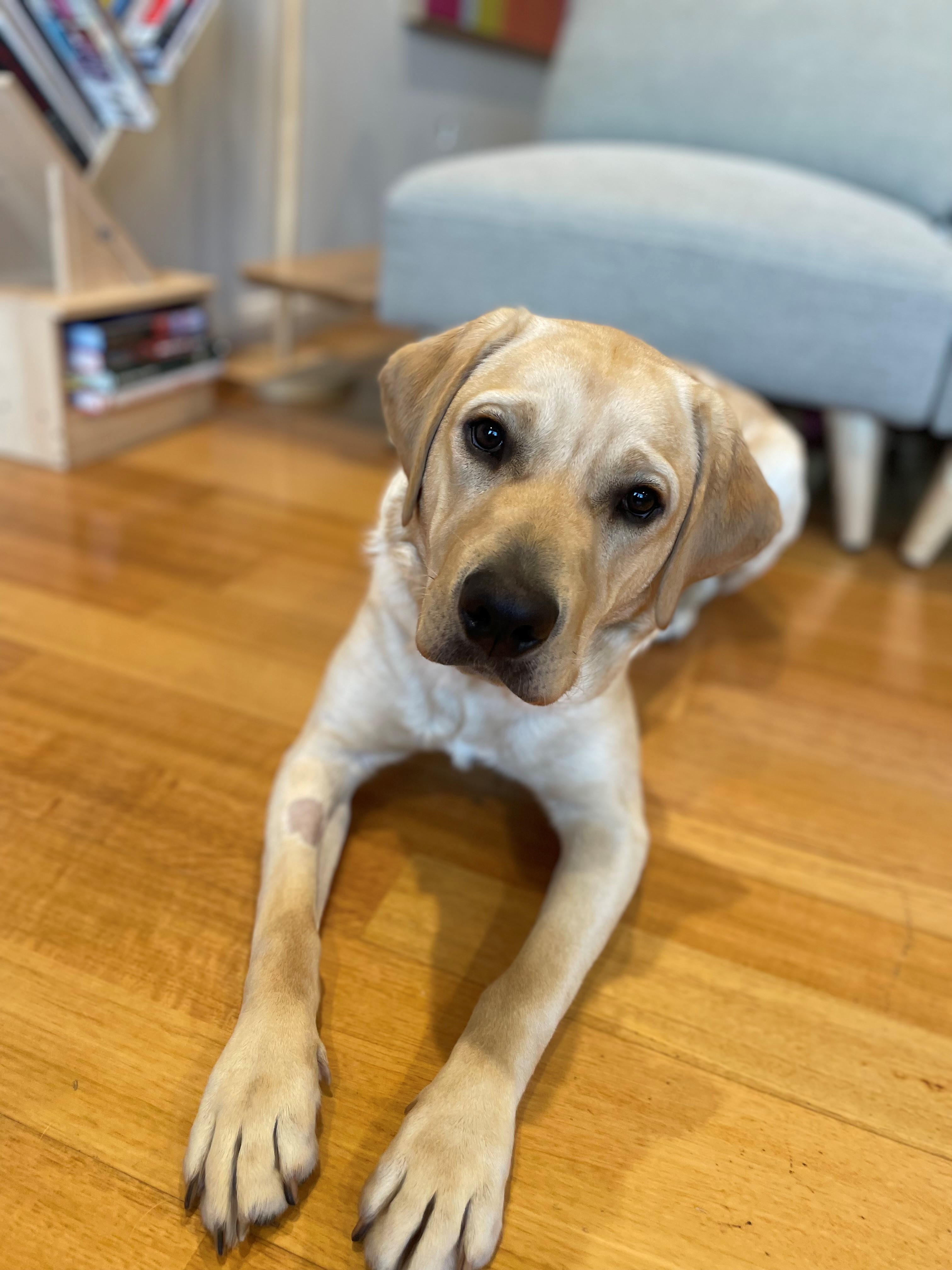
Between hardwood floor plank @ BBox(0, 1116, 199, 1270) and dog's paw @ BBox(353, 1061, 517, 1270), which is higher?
dog's paw @ BBox(353, 1061, 517, 1270)

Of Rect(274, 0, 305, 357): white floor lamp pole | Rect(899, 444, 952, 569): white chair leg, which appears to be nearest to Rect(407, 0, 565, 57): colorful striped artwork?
Rect(274, 0, 305, 357): white floor lamp pole

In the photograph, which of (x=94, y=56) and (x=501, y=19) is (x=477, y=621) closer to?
(x=94, y=56)

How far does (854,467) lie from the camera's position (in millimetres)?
2939

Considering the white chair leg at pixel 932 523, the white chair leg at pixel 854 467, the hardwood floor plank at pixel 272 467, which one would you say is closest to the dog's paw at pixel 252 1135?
the hardwood floor plank at pixel 272 467

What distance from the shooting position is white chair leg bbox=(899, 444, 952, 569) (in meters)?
2.89

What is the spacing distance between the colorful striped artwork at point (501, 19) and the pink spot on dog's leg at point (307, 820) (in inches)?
187

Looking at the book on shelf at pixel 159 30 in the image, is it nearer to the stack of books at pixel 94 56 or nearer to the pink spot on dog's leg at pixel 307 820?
the stack of books at pixel 94 56

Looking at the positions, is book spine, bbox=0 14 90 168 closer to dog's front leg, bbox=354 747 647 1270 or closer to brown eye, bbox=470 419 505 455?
brown eye, bbox=470 419 505 455

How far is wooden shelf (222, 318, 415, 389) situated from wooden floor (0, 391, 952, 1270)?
1.68 m

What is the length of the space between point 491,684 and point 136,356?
218 centimetres

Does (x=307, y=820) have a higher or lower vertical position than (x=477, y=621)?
lower

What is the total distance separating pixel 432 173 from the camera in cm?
295

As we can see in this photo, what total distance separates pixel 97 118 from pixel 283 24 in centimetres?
125

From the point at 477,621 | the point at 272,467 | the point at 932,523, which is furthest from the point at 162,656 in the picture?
the point at 932,523
